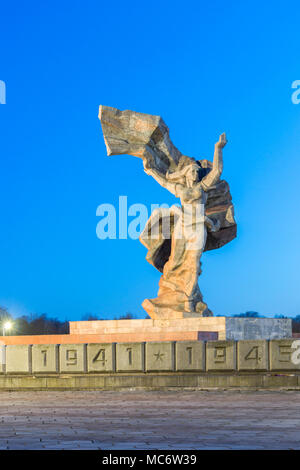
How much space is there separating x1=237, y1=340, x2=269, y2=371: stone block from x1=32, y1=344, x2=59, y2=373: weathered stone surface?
398 centimetres

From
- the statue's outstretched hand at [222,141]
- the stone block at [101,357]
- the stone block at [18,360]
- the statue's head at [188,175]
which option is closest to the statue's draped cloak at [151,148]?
the statue's head at [188,175]

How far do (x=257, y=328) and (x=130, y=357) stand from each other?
18.7 ft

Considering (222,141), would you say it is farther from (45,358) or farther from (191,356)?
(45,358)

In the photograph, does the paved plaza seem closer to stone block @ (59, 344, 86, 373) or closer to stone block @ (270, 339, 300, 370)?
stone block @ (270, 339, 300, 370)

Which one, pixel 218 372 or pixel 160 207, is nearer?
pixel 218 372

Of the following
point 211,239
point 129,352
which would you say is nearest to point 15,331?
point 211,239

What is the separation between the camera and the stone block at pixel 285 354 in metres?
14.0

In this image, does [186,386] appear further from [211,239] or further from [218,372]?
[211,239]

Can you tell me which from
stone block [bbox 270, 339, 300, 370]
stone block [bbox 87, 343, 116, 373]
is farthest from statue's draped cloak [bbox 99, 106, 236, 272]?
stone block [bbox 270, 339, 300, 370]

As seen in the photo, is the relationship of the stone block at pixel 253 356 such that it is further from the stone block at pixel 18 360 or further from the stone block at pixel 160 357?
the stone block at pixel 18 360

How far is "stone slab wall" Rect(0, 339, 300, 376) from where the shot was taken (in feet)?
46.6

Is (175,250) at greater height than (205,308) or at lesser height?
greater
